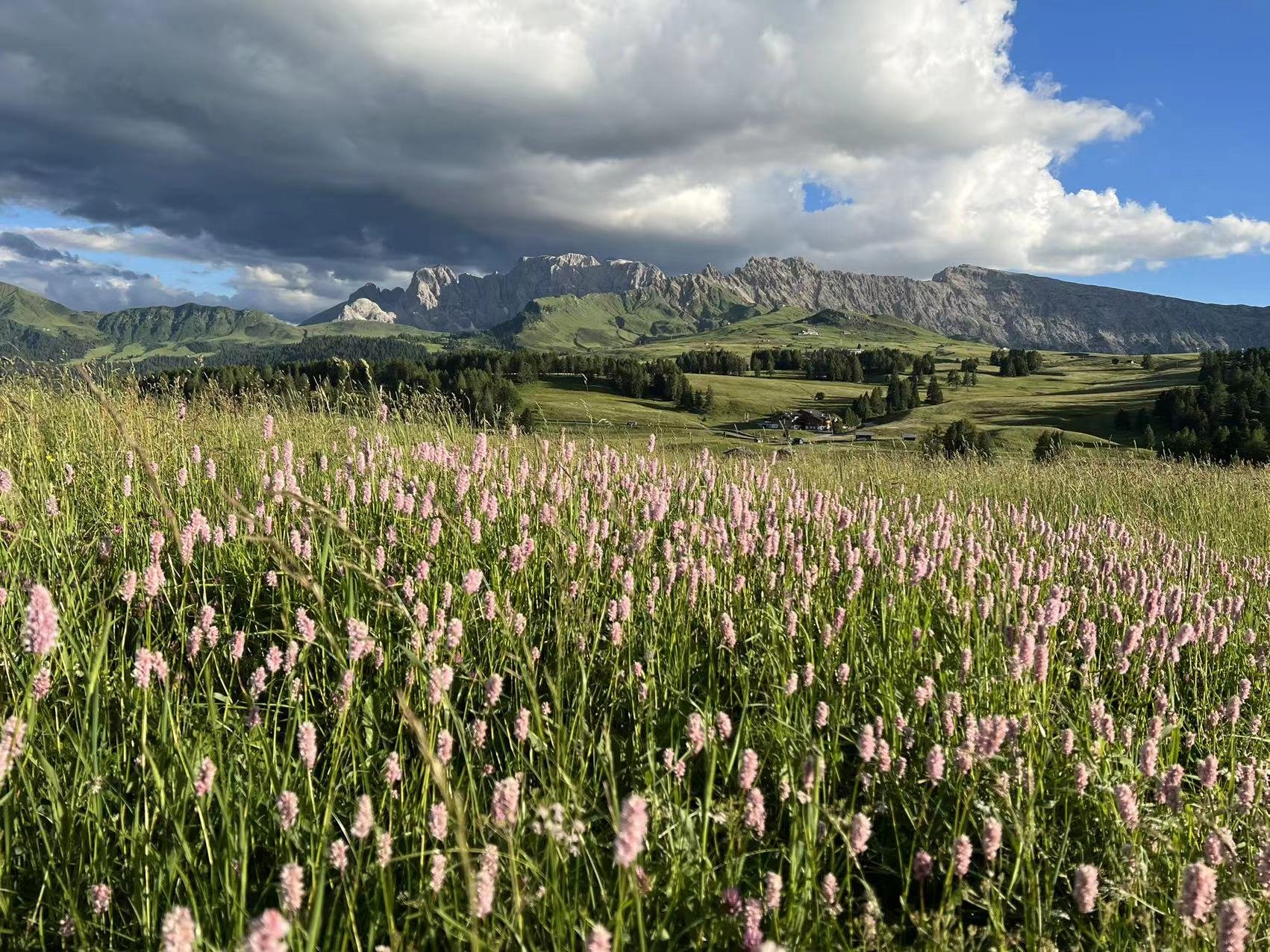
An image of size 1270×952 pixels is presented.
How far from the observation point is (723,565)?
5.04 metres

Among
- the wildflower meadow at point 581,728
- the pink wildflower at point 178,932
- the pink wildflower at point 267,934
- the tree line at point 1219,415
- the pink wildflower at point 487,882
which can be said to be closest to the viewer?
the pink wildflower at point 267,934

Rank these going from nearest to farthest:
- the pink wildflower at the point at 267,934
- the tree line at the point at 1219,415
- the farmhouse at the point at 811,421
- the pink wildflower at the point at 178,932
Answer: the pink wildflower at the point at 267,934
the pink wildflower at the point at 178,932
the tree line at the point at 1219,415
the farmhouse at the point at 811,421

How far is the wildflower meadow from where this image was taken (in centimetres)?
194

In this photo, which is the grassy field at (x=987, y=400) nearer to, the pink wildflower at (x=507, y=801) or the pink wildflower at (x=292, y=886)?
the pink wildflower at (x=507, y=801)

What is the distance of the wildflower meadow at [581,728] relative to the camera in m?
1.94

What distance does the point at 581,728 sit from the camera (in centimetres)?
293

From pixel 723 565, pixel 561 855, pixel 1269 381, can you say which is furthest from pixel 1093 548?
pixel 1269 381

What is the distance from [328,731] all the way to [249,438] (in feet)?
20.6

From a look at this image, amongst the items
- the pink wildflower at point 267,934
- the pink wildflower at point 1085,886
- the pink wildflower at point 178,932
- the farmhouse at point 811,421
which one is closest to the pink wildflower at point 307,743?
the pink wildflower at point 178,932

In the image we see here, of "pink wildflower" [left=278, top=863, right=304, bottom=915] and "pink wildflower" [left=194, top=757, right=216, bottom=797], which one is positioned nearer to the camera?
"pink wildflower" [left=278, top=863, right=304, bottom=915]

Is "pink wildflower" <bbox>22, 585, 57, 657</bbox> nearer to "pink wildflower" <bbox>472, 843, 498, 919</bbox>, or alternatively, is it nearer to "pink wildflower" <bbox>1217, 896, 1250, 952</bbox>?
"pink wildflower" <bbox>472, 843, 498, 919</bbox>

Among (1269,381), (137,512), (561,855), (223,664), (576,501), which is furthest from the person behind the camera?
(1269,381)

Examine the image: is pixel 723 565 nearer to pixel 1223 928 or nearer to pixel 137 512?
pixel 1223 928

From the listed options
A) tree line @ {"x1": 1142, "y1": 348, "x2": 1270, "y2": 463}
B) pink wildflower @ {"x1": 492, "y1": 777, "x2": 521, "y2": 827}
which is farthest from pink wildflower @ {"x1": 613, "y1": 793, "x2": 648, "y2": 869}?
tree line @ {"x1": 1142, "y1": 348, "x2": 1270, "y2": 463}
